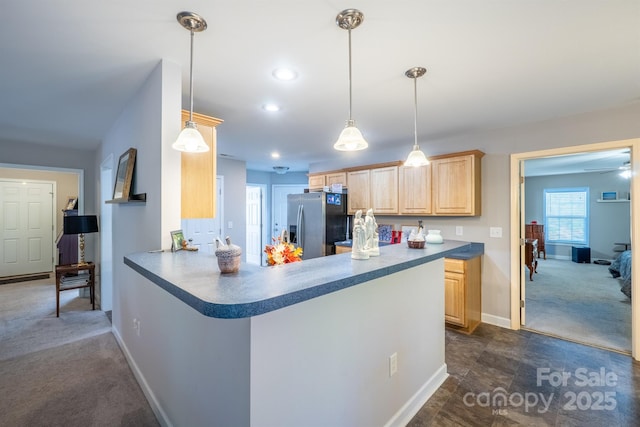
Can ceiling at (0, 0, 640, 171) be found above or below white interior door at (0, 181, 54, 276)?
above

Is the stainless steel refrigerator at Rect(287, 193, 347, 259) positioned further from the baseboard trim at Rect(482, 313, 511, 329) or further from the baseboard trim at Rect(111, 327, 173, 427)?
the baseboard trim at Rect(111, 327, 173, 427)

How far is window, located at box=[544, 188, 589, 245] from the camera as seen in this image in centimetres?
752

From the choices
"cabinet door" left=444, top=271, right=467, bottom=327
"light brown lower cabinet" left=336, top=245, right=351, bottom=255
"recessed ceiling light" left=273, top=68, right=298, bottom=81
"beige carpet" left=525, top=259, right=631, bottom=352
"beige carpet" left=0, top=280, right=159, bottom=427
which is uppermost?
"recessed ceiling light" left=273, top=68, right=298, bottom=81

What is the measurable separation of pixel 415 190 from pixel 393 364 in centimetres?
264

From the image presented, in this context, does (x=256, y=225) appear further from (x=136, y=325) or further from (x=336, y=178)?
→ (x=136, y=325)

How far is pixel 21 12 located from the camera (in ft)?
4.68

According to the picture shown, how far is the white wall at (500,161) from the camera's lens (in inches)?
112

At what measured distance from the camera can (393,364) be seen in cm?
173

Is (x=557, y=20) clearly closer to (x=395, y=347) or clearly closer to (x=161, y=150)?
(x=395, y=347)

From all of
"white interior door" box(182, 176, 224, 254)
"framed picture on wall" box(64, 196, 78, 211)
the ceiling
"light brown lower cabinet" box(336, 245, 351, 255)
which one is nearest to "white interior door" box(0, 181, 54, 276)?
"framed picture on wall" box(64, 196, 78, 211)

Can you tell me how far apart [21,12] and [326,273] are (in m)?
1.98

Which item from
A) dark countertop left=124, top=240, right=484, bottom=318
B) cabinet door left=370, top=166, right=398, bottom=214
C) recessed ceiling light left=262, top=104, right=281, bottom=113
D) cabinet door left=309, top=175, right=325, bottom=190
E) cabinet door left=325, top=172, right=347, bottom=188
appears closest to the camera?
dark countertop left=124, top=240, right=484, bottom=318

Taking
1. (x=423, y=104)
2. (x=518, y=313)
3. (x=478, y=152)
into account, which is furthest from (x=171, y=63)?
(x=518, y=313)

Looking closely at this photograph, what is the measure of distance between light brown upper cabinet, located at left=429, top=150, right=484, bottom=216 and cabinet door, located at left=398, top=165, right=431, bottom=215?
0.09m
